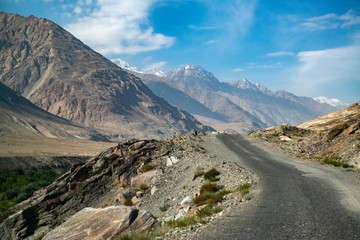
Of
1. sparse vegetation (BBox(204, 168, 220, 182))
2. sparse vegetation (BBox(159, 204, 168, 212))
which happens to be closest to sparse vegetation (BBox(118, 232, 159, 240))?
sparse vegetation (BBox(159, 204, 168, 212))

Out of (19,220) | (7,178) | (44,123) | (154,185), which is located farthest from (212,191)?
(44,123)

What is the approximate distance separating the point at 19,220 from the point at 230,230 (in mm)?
20825

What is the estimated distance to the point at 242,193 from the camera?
426 inches

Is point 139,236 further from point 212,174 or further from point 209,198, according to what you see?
point 212,174

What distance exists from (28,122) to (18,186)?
125861 mm

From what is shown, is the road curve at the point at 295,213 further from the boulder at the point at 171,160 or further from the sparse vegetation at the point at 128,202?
the sparse vegetation at the point at 128,202

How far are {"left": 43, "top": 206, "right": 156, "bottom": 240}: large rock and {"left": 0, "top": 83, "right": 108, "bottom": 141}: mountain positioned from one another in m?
140

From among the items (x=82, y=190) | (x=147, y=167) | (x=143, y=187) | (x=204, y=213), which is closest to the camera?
(x=204, y=213)

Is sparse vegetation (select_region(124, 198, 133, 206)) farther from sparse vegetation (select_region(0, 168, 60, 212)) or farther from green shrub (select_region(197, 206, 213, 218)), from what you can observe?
sparse vegetation (select_region(0, 168, 60, 212))

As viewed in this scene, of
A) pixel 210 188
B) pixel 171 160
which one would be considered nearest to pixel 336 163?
pixel 210 188

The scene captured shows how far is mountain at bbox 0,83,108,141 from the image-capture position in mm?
135137

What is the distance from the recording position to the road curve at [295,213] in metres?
7.07

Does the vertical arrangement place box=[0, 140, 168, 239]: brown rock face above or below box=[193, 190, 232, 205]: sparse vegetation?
below

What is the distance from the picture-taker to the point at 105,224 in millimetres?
8336
